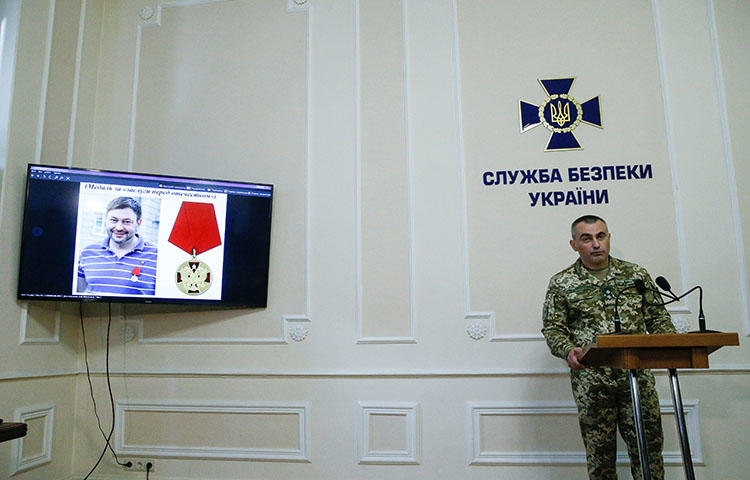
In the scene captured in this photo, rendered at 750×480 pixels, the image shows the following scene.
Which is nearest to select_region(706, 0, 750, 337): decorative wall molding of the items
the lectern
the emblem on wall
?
the emblem on wall

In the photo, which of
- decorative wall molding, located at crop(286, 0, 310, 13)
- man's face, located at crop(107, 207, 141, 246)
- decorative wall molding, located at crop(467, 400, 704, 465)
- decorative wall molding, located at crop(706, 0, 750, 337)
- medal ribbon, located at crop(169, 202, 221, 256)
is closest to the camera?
decorative wall molding, located at crop(467, 400, 704, 465)

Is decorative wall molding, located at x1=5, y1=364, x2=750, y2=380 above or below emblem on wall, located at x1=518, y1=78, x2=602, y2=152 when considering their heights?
below

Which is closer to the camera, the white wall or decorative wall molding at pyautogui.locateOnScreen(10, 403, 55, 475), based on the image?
decorative wall molding at pyautogui.locateOnScreen(10, 403, 55, 475)

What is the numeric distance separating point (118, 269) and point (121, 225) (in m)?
0.31

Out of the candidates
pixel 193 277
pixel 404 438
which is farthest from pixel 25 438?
pixel 404 438

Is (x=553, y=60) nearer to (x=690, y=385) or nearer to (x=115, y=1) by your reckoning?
(x=690, y=385)

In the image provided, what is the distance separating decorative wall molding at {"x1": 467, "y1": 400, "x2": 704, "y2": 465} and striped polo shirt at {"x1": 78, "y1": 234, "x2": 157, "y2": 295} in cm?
237

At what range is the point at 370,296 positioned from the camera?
431 centimetres

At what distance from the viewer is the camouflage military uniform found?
10.7 feet

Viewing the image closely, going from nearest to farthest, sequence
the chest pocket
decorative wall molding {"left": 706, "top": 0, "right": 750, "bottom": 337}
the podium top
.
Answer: the podium top < the chest pocket < decorative wall molding {"left": 706, "top": 0, "right": 750, "bottom": 337}

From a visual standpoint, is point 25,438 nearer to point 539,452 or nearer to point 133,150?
point 133,150

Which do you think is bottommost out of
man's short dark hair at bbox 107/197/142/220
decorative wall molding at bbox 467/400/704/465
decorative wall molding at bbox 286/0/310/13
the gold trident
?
decorative wall molding at bbox 467/400/704/465

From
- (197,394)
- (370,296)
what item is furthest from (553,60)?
(197,394)

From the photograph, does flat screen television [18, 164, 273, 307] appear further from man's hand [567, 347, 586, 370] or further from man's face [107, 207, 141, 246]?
man's hand [567, 347, 586, 370]
